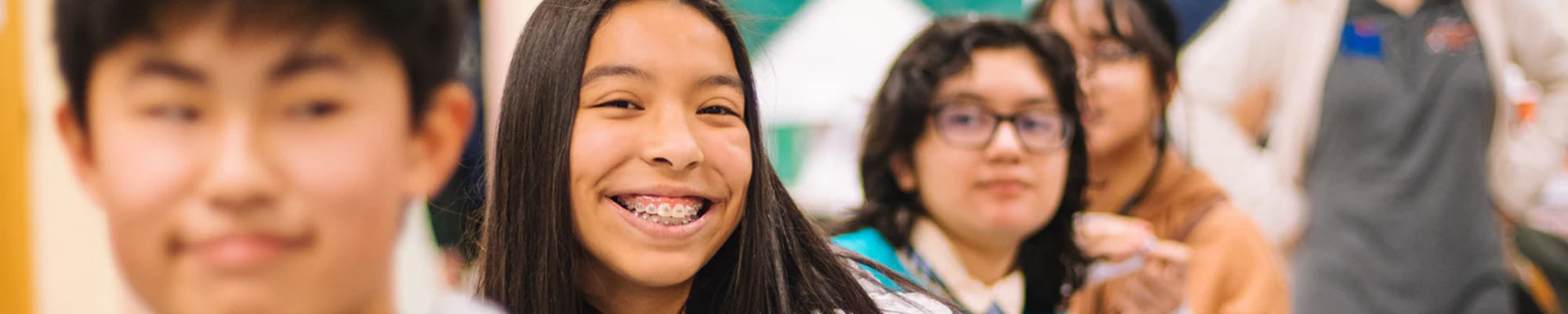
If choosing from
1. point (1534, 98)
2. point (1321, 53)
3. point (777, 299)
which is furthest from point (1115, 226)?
point (1534, 98)

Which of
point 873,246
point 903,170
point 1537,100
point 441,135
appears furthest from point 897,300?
point 1537,100

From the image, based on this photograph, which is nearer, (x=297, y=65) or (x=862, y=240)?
(x=297, y=65)

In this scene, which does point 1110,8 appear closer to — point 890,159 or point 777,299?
point 890,159

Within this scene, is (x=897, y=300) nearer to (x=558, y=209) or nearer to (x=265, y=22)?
(x=558, y=209)

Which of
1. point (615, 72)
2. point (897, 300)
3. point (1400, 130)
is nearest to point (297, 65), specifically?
point (615, 72)

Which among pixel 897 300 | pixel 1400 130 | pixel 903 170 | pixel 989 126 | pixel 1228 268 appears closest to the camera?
pixel 897 300

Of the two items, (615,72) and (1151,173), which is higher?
(615,72)

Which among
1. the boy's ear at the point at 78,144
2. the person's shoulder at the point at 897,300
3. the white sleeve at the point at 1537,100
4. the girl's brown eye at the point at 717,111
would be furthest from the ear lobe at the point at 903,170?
the white sleeve at the point at 1537,100

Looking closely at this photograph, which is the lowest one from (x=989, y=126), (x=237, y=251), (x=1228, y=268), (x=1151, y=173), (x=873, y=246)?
(x=1228, y=268)

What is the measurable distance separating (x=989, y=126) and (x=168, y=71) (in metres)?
1.19

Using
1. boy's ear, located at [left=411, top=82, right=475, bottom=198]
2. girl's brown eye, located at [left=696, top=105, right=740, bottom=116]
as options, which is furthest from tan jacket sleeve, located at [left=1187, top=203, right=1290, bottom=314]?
boy's ear, located at [left=411, top=82, right=475, bottom=198]

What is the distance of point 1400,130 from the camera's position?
2842mm

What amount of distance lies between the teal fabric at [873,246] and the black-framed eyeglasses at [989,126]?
0.14 m

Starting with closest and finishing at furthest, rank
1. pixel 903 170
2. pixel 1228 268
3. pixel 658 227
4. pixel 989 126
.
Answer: pixel 658 227 → pixel 989 126 → pixel 903 170 → pixel 1228 268
